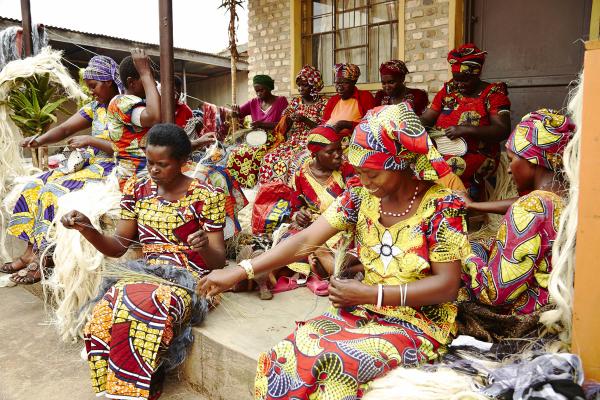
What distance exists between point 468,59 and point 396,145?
112 inches

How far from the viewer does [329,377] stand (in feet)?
5.90

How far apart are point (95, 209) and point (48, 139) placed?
142 cm

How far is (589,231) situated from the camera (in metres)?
1.60

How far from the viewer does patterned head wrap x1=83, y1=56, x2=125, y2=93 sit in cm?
415

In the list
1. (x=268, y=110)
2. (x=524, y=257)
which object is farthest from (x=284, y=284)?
(x=268, y=110)

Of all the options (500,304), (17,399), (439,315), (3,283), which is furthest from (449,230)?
(3,283)

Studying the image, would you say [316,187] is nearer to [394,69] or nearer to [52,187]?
[394,69]

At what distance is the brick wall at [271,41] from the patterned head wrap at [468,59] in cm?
345

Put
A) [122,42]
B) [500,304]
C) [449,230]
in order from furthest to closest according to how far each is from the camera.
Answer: [122,42], [500,304], [449,230]

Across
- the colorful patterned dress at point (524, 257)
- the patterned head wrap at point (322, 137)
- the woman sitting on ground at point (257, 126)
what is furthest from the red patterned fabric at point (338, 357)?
the woman sitting on ground at point (257, 126)

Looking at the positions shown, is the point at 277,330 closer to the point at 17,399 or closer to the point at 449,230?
the point at 449,230

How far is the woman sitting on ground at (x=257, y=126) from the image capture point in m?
5.90

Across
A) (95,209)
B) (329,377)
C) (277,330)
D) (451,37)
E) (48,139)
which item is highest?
(451,37)

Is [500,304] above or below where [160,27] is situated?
below
